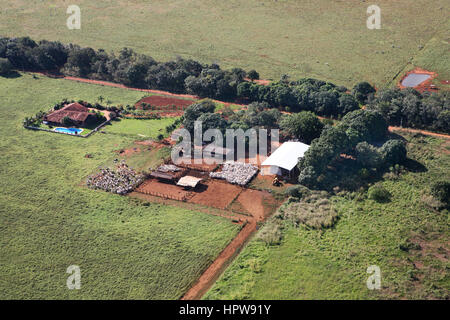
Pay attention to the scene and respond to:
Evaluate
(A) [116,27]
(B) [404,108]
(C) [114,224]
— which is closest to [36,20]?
(A) [116,27]

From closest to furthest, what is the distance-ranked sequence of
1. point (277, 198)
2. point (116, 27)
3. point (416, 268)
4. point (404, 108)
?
point (416, 268)
point (277, 198)
point (404, 108)
point (116, 27)

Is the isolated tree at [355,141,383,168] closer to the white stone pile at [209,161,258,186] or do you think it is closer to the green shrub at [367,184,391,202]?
the green shrub at [367,184,391,202]

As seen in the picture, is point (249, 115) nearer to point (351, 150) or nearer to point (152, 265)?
point (351, 150)

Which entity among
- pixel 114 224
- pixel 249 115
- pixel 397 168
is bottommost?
pixel 114 224

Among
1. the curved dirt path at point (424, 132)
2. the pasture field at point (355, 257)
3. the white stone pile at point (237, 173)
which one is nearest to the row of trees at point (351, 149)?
the pasture field at point (355, 257)

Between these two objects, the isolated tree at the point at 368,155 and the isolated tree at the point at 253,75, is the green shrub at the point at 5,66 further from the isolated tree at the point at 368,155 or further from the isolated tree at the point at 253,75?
the isolated tree at the point at 368,155

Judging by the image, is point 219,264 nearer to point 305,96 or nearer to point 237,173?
point 237,173

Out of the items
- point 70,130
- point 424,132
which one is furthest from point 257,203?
point 70,130
